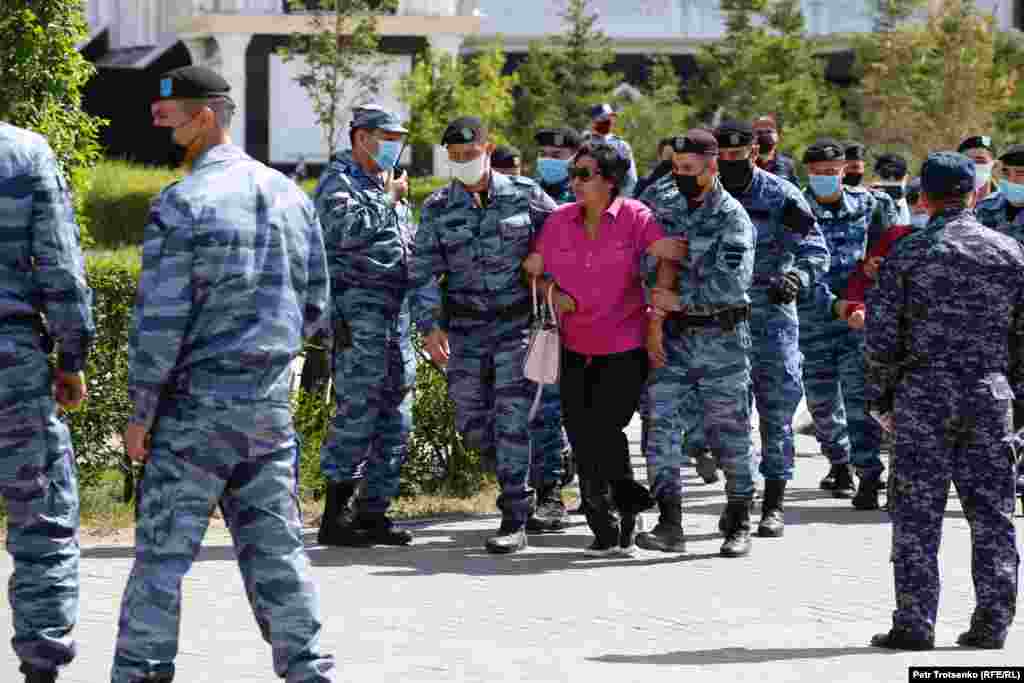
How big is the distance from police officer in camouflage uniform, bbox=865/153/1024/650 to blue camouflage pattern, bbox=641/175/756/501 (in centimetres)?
206

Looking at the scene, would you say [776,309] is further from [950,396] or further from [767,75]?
[767,75]

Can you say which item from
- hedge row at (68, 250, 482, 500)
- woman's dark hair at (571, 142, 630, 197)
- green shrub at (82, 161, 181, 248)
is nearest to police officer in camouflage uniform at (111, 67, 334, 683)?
woman's dark hair at (571, 142, 630, 197)

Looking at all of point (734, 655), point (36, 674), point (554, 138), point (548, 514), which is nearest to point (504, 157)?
point (554, 138)

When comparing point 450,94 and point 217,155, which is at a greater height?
point 217,155

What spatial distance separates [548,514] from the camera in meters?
10.6

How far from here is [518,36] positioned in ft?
183

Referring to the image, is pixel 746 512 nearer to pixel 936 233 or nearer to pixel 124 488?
pixel 936 233

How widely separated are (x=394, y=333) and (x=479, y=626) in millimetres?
2447

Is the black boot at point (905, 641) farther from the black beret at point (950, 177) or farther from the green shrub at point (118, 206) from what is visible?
the green shrub at point (118, 206)

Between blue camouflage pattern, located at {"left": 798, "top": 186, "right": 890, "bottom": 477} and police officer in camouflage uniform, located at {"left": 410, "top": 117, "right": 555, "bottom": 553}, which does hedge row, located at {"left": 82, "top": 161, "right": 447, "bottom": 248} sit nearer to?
blue camouflage pattern, located at {"left": 798, "top": 186, "right": 890, "bottom": 477}

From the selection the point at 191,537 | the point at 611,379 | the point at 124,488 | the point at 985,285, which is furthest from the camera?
the point at 124,488

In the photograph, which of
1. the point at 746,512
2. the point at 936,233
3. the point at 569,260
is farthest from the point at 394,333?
the point at 936,233

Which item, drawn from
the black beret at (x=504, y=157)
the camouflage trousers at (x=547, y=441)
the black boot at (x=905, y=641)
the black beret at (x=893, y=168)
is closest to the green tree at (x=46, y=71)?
the black beret at (x=504, y=157)

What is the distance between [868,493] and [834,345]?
1.02 meters
